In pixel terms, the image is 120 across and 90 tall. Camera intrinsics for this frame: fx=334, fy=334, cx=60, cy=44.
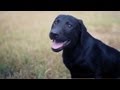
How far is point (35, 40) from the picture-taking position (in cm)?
328

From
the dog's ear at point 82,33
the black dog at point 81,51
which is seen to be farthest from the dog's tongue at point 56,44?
the dog's ear at point 82,33

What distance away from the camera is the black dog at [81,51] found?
303cm

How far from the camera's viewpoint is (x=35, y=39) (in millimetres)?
3279

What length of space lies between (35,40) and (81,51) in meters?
0.50

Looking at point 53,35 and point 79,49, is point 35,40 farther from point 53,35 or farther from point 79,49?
point 79,49

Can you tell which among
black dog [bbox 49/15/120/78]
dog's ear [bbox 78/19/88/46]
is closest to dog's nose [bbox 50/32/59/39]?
black dog [bbox 49/15/120/78]

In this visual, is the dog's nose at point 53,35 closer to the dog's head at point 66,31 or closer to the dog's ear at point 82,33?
the dog's head at point 66,31

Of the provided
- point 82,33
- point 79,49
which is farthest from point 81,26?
point 79,49

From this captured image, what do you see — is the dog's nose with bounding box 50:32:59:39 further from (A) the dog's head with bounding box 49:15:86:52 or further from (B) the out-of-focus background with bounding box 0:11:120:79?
(B) the out-of-focus background with bounding box 0:11:120:79

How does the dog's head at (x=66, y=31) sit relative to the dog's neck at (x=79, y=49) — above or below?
above

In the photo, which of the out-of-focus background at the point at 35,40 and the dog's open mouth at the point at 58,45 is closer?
the dog's open mouth at the point at 58,45

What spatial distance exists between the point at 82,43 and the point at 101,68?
31cm
